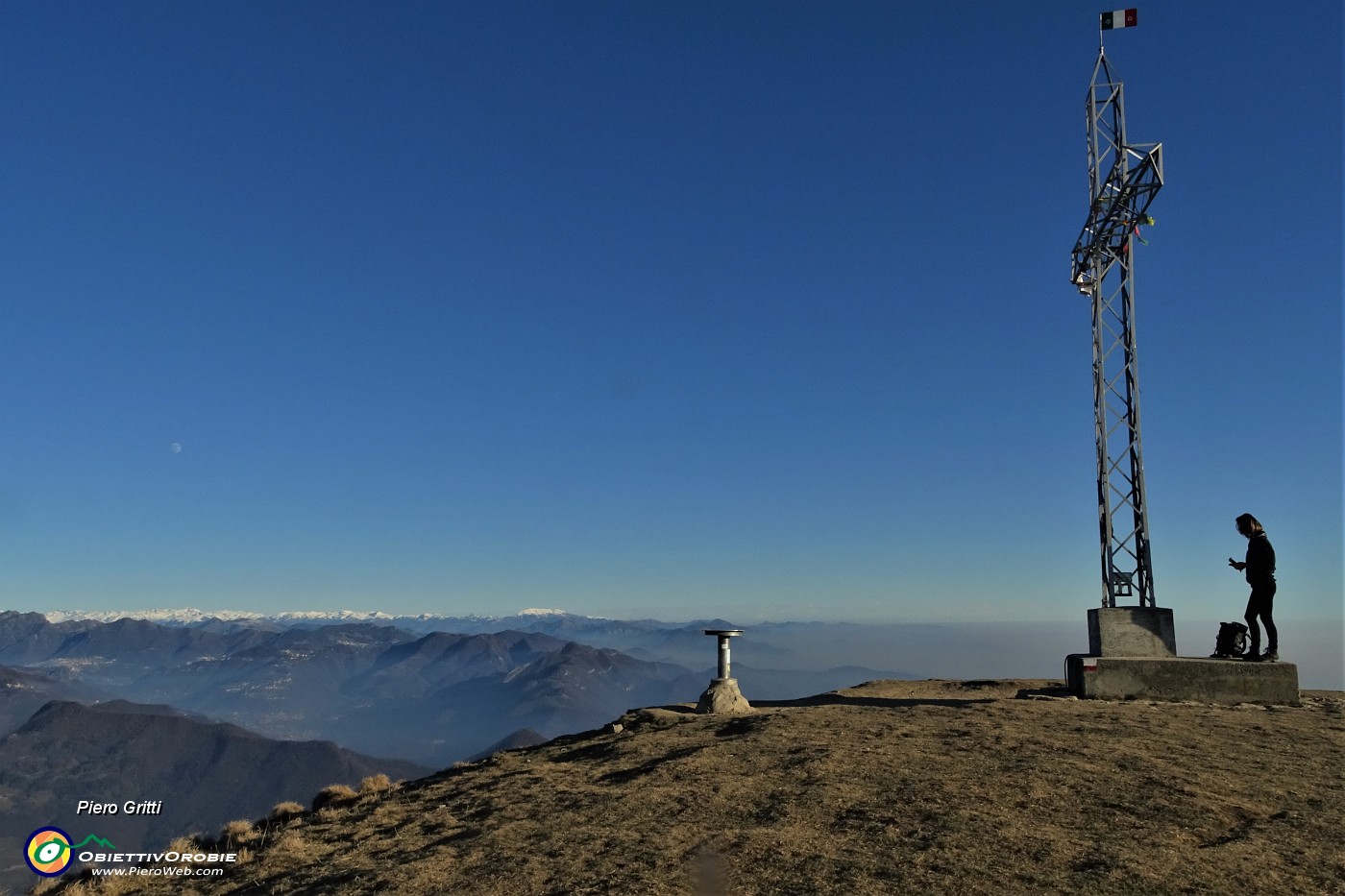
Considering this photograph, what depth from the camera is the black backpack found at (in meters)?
17.4

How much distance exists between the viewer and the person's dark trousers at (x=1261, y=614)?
16.4 meters

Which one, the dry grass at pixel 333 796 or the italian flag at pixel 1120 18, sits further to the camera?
the italian flag at pixel 1120 18

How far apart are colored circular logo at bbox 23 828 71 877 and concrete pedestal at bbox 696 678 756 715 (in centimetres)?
1193

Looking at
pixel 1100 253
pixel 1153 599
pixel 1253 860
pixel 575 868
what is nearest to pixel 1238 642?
pixel 1153 599

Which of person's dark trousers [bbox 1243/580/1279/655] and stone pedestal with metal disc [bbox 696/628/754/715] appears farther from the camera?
stone pedestal with metal disc [bbox 696/628/754/715]

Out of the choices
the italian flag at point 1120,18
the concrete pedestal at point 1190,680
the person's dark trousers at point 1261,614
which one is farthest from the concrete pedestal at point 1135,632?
the italian flag at point 1120,18

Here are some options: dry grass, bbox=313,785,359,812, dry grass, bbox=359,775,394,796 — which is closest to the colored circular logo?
dry grass, bbox=313,785,359,812

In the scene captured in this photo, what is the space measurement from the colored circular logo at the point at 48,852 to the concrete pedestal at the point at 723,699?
1193cm

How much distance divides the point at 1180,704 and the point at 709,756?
10083 millimetres

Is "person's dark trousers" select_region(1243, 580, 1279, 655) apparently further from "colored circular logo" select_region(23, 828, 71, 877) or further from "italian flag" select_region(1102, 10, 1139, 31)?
"colored circular logo" select_region(23, 828, 71, 877)

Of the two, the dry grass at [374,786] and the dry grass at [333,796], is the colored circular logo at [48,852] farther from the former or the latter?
the dry grass at [374,786]

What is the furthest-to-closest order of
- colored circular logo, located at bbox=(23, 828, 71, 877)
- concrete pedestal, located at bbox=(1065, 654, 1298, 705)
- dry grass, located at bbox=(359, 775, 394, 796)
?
concrete pedestal, located at bbox=(1065, 654, 1298, 705)
dry grass, located at bbox=(359, 775, 394, 796)
colored circular logo, located at bbox=(23, 828, 71, 877)

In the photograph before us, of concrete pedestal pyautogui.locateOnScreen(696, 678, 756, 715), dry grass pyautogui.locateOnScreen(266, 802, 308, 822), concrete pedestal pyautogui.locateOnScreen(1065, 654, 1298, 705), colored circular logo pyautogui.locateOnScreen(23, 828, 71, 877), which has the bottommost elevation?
colored circular logo pyautogui.locateOnScreen(23, 828, 71, 877)

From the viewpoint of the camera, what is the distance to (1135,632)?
58.4 ft
